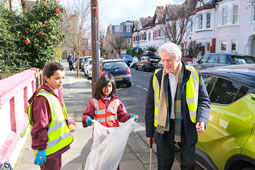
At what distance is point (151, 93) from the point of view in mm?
Result: 2828

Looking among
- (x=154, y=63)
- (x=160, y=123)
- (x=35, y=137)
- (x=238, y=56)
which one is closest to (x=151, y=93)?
(x=160, y=123)

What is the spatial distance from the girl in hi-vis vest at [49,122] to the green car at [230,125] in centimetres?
175

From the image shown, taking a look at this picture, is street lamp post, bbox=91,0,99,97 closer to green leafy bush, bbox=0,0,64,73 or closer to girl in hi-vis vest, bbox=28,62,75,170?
girl in hi-vis vest, bbox=28,62,75,170

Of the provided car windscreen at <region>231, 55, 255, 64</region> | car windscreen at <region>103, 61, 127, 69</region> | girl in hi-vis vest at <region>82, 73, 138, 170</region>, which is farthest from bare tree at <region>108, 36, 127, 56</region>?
girl in hi-vis vest at <region>82, 73, 138, 170</region>

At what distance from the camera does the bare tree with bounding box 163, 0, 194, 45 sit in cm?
2084

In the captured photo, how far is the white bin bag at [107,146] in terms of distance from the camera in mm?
2713

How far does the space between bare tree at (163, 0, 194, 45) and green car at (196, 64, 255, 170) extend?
1876 cm

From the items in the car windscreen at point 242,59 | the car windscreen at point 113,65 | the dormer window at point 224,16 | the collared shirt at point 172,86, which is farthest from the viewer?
the dormer window at point 224,16

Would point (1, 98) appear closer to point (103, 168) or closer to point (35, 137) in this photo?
point (35, 137)

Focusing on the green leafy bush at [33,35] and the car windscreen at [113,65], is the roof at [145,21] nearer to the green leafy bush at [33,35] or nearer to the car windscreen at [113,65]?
the car windscreen at [113,65]

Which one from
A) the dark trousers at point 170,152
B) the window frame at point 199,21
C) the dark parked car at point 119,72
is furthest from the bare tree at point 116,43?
the dark trousers at point 170,152

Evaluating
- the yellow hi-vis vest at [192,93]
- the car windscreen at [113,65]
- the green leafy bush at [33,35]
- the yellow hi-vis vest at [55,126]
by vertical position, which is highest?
the green leafy bush at [33,35]

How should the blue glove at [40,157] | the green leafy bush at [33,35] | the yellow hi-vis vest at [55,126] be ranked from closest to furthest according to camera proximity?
the blue glove at [40,157]
the yellow hi-vis vest at [55,126]
the green leafy bush at [33,35]

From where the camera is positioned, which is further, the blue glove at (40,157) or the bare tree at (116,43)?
the bare tree at (116,43)
